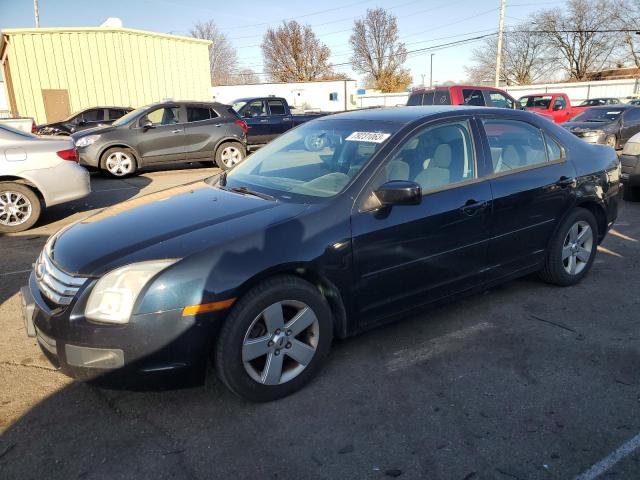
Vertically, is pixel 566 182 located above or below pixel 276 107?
below

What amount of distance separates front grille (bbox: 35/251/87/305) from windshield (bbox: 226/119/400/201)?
1.31 metres

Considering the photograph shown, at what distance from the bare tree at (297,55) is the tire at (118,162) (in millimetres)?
49477

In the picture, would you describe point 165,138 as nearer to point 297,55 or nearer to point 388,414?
point 388,414

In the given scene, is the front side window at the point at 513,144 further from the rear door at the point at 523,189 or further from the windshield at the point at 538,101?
the windshield at the point at 538,101

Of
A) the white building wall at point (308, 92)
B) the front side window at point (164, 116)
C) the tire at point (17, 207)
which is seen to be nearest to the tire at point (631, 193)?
the tire at point (17, 207)

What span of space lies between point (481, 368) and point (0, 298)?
400 centimetres

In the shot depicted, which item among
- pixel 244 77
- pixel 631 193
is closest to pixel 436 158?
pixel 631 193

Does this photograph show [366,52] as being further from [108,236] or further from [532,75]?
[108,236]

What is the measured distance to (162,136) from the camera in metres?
11.5

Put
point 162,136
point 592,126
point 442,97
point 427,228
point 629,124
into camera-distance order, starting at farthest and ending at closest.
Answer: point 629,124, point 592,126, point 442,97, point 162,136, point 427,228

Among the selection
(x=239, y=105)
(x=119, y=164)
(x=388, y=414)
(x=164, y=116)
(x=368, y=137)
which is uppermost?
(x=239, y=105)

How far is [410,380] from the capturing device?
310 cm

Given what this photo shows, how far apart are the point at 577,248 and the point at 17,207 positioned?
6708mm

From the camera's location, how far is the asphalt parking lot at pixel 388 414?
240 centimetres
